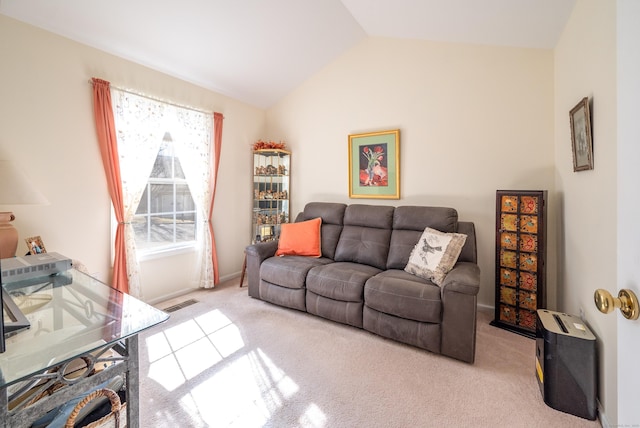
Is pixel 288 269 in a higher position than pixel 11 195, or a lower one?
lower

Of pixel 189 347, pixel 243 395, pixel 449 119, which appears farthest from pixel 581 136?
pixel 189 347

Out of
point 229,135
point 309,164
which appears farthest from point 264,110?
point 309,164

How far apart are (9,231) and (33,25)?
1.62m

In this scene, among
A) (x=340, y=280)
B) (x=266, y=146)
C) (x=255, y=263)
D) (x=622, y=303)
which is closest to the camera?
(x=622, y=303)

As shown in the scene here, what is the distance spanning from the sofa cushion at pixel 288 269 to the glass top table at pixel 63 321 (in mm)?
1538

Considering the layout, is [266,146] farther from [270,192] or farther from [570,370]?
[570,370]

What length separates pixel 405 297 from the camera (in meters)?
2.17

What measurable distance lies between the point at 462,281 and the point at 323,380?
1169 mm

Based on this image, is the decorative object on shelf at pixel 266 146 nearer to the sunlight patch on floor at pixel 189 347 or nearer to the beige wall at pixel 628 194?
the sunlight patch on floor at pixel 189 347

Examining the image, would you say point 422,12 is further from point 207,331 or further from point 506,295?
point 207,331

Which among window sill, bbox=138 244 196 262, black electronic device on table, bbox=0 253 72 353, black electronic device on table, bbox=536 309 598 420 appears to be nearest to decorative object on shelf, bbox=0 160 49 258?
black electronic device on table, bbox=0 253 72 353

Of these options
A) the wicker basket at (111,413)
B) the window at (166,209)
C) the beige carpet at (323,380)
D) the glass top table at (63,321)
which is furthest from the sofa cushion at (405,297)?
the window at (166,209)

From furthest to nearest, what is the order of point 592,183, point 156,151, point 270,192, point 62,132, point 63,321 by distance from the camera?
1. point 270,192
2. point 156,151
3. point 62,132
4. point 592,183
5. point 63,321

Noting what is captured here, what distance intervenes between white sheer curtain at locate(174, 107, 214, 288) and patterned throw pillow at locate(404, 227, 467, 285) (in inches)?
94.8
